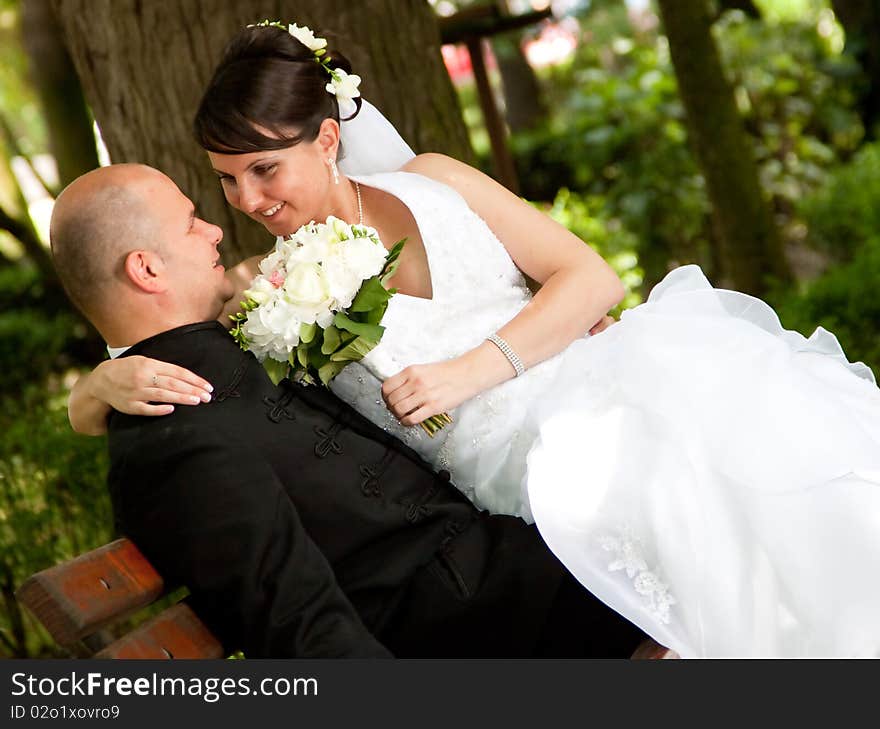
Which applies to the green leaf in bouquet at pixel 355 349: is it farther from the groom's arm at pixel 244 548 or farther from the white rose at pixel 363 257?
the groom's arm at pixel 244 548

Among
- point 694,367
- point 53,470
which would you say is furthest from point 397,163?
point 53,470

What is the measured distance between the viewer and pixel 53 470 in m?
4.84

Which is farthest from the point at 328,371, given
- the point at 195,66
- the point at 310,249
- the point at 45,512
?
the point at 45,512

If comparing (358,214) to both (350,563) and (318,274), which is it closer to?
(318,274)

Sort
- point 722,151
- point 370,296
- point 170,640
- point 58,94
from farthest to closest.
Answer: point 58,94
point 722,151
point 370,296
point 170,640

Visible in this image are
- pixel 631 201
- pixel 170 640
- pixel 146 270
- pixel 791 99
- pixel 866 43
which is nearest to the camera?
pixel 170 640

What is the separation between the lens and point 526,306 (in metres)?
3.08

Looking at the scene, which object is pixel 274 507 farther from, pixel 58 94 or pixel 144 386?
pixel 58 94

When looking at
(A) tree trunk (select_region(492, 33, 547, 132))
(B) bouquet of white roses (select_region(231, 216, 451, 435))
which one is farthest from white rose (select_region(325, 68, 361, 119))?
(A) tree trunk (select_region(492, 33, 547, 132))

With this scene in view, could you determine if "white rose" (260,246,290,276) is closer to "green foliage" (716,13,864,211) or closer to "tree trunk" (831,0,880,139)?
"green foliage" (716,13,864,211)

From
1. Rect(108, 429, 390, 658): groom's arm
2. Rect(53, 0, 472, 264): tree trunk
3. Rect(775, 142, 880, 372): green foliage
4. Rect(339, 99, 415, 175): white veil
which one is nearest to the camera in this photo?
Rect(108, 429, 390, 658): groom's arm

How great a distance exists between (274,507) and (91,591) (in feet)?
1.34

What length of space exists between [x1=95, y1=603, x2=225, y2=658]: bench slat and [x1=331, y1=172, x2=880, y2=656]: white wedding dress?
0.76 metres

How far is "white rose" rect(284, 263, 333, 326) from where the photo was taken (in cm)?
268
